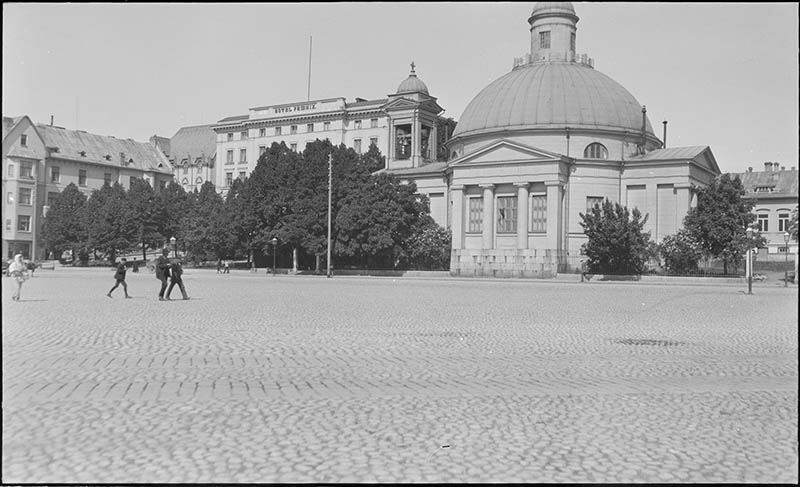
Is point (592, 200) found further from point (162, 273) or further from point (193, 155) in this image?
point (193, 155)

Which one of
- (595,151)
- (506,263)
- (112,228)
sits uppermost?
(595,151)

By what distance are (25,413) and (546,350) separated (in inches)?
370

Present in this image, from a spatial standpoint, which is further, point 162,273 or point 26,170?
point 26,170

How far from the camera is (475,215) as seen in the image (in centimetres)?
7831

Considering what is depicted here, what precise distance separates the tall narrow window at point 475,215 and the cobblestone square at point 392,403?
58438mm

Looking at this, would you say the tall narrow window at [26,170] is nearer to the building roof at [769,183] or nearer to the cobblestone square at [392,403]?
the cobblestone square at [392,403]

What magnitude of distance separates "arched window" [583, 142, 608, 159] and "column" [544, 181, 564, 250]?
23.9ft

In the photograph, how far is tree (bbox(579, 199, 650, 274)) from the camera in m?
→ 63.8

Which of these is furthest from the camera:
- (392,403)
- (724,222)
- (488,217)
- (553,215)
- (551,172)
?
(488,217)

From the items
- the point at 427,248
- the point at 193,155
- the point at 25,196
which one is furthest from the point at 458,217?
the point at 193,155

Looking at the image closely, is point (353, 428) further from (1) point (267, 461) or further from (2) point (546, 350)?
(2) point (546, 350)

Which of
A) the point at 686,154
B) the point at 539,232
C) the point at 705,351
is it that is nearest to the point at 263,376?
the point at 705,351

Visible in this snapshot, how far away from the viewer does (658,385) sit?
10883 millimetres

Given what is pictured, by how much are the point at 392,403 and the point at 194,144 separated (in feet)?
474
